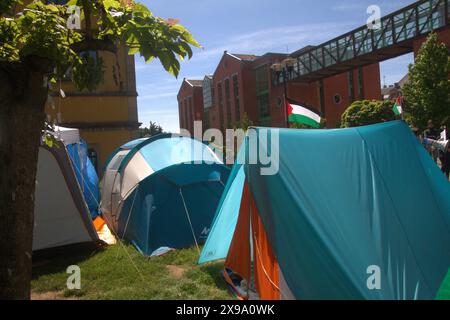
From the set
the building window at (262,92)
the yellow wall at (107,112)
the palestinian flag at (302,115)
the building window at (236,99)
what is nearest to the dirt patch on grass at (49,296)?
the palestinian flag at (302,115)

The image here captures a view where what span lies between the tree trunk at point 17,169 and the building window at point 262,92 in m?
32.2

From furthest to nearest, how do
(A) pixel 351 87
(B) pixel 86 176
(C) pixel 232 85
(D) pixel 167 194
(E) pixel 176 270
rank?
(C) pixel 232 85 → (A) pixel 351 87 → (B) pixel 86 176 → (D) pixel 167 194 → (E) pixel 176 270

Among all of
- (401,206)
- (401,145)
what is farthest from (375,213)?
(401,145)

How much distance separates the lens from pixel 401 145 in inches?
177

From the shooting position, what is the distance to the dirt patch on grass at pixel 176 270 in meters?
5.05

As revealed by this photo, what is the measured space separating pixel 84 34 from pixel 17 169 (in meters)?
1.26

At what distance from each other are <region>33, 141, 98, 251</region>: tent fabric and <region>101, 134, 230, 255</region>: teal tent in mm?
810

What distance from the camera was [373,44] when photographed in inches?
814

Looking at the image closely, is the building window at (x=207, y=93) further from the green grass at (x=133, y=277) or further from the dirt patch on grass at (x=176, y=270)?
the dirt patch on grass at (x=176, y=270)

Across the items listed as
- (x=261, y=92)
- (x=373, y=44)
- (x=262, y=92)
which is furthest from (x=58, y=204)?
(x=261, y=92)

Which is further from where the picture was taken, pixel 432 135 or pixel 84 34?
pixel 432 135

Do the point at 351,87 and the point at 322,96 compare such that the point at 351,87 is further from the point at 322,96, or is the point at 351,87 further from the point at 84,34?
the point at 84,34
